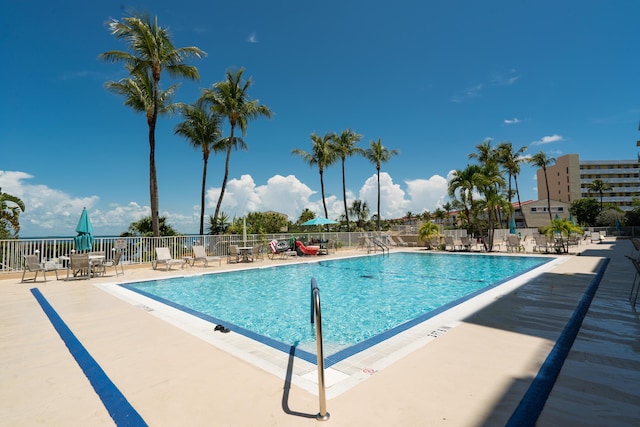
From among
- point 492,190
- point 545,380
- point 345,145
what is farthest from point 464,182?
point 545,380

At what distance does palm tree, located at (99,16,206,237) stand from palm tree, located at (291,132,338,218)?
1391 cm

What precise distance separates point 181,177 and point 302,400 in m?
32.5

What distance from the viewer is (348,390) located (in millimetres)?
2441

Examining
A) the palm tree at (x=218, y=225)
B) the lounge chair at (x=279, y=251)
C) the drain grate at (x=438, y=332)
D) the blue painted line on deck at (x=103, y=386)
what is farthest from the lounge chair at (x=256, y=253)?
the drain grate at (x=438, y=332)

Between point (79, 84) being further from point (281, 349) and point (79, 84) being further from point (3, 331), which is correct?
point (281, 349)

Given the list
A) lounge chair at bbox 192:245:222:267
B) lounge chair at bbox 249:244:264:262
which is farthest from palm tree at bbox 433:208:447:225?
lounge chair at bbox 192:245:222:267

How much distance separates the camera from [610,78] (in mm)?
17984

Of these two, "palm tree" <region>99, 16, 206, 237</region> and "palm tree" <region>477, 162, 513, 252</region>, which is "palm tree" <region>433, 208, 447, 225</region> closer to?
"palm tree" <region>477, 162, 513, 252</region>

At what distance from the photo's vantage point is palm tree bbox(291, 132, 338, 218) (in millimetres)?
27719

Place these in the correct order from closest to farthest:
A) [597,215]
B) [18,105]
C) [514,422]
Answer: [514,422], [18,105], [597,215]

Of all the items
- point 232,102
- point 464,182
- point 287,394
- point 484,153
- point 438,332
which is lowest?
point 438,332

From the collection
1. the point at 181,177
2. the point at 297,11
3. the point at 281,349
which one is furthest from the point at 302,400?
the point at 181,177

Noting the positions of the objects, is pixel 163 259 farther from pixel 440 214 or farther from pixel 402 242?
pixel 440 214

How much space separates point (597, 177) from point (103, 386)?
88.7 meters
